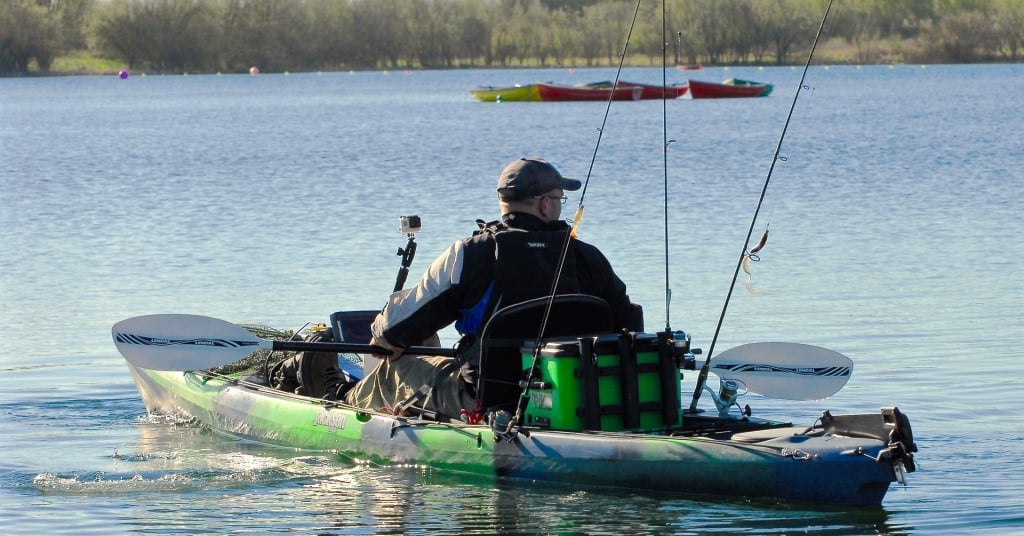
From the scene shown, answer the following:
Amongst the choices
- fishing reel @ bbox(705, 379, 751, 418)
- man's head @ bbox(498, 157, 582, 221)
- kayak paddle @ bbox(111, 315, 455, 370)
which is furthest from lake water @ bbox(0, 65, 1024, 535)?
man's head @ bbox(498, 157, 582, 221)

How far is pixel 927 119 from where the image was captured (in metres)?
38.4

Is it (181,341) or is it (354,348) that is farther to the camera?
(181,341)

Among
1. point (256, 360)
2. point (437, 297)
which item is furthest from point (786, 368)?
point (256, 360)

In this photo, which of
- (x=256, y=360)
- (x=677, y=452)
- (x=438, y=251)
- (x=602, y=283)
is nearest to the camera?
(x=677, y=452)

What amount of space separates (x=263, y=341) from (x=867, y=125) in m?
30.2

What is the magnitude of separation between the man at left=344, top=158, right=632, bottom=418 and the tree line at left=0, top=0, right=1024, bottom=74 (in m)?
71.8

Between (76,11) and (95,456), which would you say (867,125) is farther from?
(76,11)

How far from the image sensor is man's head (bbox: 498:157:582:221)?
6949mm

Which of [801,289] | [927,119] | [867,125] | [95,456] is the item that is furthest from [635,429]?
[927,119]

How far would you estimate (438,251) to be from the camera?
1549 centimetres

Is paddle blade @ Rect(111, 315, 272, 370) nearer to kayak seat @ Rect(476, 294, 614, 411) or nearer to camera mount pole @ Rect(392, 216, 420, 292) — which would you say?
camera mount pole @ Rect(392, 216, 420, 292)

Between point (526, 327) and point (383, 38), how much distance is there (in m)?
88.9

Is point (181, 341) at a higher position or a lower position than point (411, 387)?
higher

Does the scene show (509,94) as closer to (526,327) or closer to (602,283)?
(602,283)
